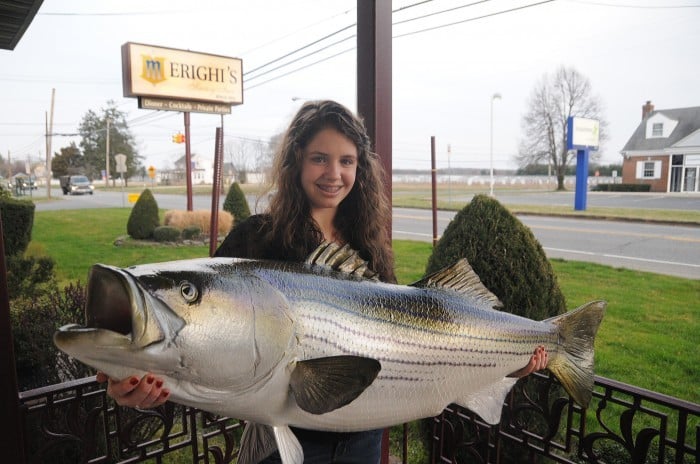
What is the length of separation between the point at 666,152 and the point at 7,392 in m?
36.5

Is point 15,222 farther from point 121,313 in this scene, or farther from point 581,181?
point 581,181

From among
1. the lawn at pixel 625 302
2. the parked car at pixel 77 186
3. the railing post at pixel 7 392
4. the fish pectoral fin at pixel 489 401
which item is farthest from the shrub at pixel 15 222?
the parked car at pixel 77 186

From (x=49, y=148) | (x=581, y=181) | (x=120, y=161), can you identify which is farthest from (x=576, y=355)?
(x=49, y=148)

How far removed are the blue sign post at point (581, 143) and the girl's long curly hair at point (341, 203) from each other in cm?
2321

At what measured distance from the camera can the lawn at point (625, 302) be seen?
15.6ft

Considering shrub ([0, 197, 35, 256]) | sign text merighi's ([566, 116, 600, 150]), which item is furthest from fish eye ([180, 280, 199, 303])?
Result: sign text merighi's ([566, 116, 600, 150])

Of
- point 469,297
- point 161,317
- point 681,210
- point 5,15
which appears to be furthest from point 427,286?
point 681,210

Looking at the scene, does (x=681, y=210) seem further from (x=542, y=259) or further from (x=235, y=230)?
(x=235, y=230)

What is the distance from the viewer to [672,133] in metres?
30.2

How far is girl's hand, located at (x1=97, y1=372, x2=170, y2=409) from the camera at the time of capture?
1.10 metres

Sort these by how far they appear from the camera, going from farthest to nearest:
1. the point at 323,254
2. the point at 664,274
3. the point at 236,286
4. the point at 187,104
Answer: the point at 187,104 < the point at 664,274 < the point at 323,254 < the point at 236,286

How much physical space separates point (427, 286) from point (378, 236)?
469 mm

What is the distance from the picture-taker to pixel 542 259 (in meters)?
3.30

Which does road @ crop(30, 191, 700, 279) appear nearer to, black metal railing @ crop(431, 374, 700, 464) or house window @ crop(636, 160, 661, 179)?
black metal railing @ crop(431, 374, 700, 464)
